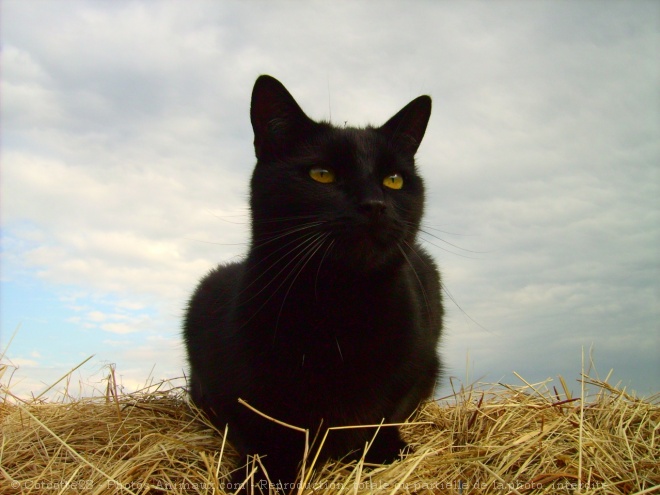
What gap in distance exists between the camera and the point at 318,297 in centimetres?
233

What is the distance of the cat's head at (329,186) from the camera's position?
2.17m

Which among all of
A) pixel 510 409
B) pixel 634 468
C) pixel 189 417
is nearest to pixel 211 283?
pixel 189 417

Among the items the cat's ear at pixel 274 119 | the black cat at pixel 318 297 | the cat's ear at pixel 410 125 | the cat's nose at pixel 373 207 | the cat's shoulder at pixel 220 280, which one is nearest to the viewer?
the cat's nose at pixel 373 207

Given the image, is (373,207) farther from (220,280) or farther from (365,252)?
(220,280)

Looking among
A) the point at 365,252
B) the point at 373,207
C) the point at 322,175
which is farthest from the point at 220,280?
the point at 373,207

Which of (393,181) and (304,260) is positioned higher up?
(393,181)

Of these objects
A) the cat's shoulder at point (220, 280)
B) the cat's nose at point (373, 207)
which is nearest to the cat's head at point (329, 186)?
the cat's nose at point (373, 207)

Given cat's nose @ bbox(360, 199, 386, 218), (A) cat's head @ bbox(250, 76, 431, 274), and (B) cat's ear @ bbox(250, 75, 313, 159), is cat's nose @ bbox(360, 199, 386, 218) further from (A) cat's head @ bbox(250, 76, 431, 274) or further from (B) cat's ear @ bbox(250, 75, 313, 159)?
(B) cat's ear @ bbox(250, 75, 313, 159)

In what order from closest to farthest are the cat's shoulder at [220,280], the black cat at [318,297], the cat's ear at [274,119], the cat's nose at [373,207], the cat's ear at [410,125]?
the cat's nose at [373,207] → the black cat at [318,297] → the cat's ear at [274,119] → the cat's ear at [410,125] → the cat's shoulder at [220,280]

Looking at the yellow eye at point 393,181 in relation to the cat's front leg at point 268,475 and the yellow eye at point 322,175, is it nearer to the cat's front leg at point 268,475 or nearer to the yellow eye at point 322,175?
the yellow eye at point 322,175

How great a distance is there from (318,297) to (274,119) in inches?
33.0

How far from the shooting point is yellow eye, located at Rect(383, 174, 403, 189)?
8.15 ft

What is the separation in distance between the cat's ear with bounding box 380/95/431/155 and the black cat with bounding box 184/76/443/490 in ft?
0.39

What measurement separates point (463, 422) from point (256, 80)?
6.60 feet
